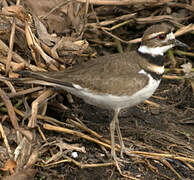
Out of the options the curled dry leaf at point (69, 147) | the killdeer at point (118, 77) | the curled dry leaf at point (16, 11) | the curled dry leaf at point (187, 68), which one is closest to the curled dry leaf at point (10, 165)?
the curled dry leaf at point (69, 147)

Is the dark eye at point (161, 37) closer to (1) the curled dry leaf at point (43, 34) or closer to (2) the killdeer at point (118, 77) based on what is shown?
(2) the killdeer at point (118, 77)

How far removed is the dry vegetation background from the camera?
10.5 ft

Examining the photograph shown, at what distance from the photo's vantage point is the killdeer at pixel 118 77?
3264 mm

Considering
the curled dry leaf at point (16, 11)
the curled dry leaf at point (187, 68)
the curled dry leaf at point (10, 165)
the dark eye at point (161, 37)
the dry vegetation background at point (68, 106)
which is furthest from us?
the curled dry leaf at point (187, 68)

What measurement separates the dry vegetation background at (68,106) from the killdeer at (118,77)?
0.27 meters

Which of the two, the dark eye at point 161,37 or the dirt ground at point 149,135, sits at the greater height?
the dark eye at point 161,37

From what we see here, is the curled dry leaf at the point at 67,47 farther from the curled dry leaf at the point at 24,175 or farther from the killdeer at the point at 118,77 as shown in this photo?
the curled dry leaf at the point at 24,175

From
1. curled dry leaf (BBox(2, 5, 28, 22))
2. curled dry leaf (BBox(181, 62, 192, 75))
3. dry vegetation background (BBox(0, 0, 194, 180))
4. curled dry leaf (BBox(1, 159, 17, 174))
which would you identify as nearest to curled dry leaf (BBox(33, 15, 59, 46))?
dry vegetation background (BBox(0, 0, 194, 180))

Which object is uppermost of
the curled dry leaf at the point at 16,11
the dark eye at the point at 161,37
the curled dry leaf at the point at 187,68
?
the curled dry leaf at the point at 16,11

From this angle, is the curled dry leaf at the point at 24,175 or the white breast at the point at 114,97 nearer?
the curled dry leaf at the point at 24,175

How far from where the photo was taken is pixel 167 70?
15.4 feet

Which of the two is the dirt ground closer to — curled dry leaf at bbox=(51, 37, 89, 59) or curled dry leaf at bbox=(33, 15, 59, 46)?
curled dry leaf at bbox=(51, 37, 89, 59)

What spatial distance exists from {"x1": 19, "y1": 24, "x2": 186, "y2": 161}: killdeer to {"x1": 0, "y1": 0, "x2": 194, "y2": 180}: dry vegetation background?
273 millimetres

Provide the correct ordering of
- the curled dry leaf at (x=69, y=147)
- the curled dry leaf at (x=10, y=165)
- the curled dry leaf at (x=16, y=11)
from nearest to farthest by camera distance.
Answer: the curled dry leaf at (x=10, y=165) < the curled dry leaf at (x=69, y=147) < the curled dry leaf at (x=16, y=11)
